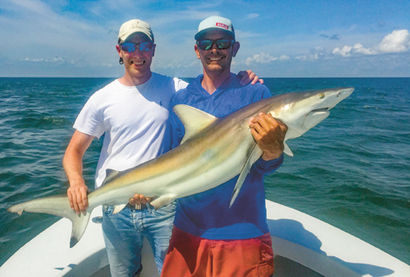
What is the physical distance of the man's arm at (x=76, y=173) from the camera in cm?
287

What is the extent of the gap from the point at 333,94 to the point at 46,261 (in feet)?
11.2

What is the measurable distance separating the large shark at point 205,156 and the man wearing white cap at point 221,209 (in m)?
0.14

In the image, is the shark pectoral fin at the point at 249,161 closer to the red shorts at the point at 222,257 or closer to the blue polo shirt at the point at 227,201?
the blue polo shirt at the point at 227,201

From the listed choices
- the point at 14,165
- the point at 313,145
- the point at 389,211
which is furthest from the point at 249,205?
the point at 313,145

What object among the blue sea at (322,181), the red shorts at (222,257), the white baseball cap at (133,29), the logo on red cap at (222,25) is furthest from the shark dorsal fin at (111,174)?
the blue sea at (322,181)

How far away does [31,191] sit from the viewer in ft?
32.2

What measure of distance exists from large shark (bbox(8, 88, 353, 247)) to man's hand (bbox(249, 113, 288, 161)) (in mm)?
73

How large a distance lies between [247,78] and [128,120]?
1192 mm

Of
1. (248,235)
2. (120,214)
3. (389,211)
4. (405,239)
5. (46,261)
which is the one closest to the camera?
(248,235)

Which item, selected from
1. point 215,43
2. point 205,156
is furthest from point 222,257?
point 215,43

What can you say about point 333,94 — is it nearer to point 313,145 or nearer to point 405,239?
point 405,239

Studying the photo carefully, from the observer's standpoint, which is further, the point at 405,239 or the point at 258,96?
the point at 405,239

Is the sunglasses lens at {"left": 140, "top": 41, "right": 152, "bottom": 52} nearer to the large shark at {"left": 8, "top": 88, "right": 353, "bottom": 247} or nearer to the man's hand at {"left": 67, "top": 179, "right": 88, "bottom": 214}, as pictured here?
the large shark at {"left": 8, "top": 88, "right": 353, "bottom": 247}

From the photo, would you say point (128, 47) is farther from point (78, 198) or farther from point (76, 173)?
point (78, 198)
